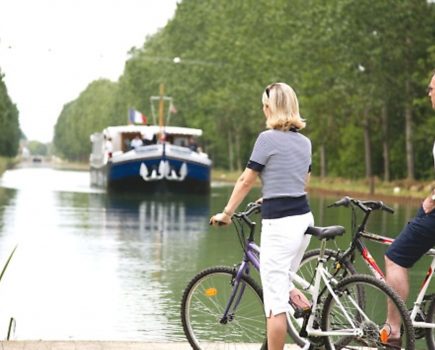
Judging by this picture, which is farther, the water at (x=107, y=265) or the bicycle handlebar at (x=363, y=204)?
the water at (x=107, y=265)

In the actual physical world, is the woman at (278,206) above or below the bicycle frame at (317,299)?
above

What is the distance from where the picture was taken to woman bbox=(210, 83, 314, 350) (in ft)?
22.8

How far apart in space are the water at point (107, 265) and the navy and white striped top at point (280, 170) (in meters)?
2.64

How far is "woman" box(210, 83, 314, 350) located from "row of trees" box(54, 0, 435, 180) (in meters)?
35.1

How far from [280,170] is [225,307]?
1.17m

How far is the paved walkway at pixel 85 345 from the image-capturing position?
7680 millimetres

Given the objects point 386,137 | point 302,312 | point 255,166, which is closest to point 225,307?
point 302,312

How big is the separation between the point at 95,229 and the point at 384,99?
2652 centimetres

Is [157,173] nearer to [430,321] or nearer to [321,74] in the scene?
[321,74]

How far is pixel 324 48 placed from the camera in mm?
56062

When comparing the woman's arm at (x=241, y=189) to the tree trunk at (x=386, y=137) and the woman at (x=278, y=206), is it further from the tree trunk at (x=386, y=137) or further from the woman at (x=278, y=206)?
the tree trunk at (x=386, y=137)

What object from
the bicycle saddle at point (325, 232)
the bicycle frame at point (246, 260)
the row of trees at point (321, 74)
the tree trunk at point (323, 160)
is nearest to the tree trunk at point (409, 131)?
the row of trees at point (321, 74)

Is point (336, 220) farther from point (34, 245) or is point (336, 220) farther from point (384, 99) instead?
point (384, 99)

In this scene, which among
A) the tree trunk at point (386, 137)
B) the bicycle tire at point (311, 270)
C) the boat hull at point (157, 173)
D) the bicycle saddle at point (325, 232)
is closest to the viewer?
the bicycle saddle at point (325, 232)
